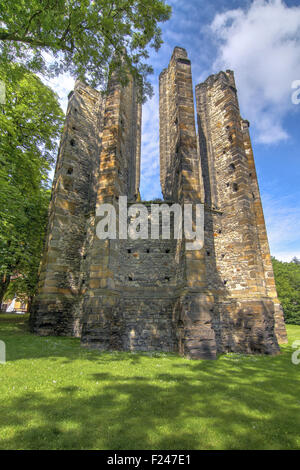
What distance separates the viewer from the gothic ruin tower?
27.3ft

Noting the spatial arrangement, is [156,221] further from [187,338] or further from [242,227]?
[187,338]

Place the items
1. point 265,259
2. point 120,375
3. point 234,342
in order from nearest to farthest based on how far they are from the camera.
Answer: point 120,375
point 234,342
point 265,259

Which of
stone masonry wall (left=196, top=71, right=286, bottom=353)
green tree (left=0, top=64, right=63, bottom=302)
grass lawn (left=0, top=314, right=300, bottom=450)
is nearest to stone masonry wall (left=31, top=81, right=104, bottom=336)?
green tree (left=0, top=64, right=63, bottom=302)

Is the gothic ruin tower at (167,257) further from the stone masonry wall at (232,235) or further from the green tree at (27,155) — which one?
the green tree at (27,155)

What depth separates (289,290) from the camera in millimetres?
29812

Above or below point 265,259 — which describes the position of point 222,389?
below

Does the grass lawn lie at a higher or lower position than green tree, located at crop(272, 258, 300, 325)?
lower

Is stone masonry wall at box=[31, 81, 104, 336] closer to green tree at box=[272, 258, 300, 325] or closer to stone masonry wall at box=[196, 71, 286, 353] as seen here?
stone masonry wall at box=[196, 71, 286, 353]

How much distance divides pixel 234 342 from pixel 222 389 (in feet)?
18.2

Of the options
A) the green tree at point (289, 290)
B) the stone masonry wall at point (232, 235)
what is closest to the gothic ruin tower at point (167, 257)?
the stone masonry wall at point (232, 235)

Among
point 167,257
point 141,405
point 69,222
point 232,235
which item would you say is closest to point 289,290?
point 232,235

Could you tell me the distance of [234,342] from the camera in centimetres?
962

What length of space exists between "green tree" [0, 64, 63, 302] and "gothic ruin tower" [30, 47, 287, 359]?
5.17 feet
